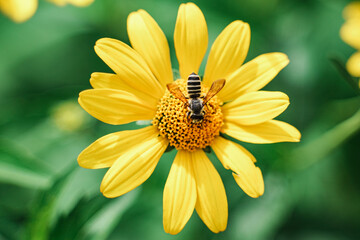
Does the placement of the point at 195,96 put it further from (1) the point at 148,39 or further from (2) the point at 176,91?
(1) the point at 148,39

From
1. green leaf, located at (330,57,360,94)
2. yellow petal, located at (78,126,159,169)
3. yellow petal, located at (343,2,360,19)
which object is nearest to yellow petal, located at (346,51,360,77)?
yellow petal, located at (343,2,360,19)

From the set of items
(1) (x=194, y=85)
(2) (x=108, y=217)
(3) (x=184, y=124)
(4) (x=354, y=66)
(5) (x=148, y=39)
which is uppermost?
(5) (x=148, y=39)

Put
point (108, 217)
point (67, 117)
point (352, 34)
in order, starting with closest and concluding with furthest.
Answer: point (108, 217), point (352, 34), point (67, 117)

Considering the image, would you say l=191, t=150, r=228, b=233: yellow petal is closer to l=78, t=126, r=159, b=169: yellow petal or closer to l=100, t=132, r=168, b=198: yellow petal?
l=100, t=132, r=168, b=198: yellow petal

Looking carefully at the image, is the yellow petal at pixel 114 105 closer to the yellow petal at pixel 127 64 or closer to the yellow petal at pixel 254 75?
the yellow petal at pixel 127 64

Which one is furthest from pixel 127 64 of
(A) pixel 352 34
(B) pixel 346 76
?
(A) pixel 352 34
